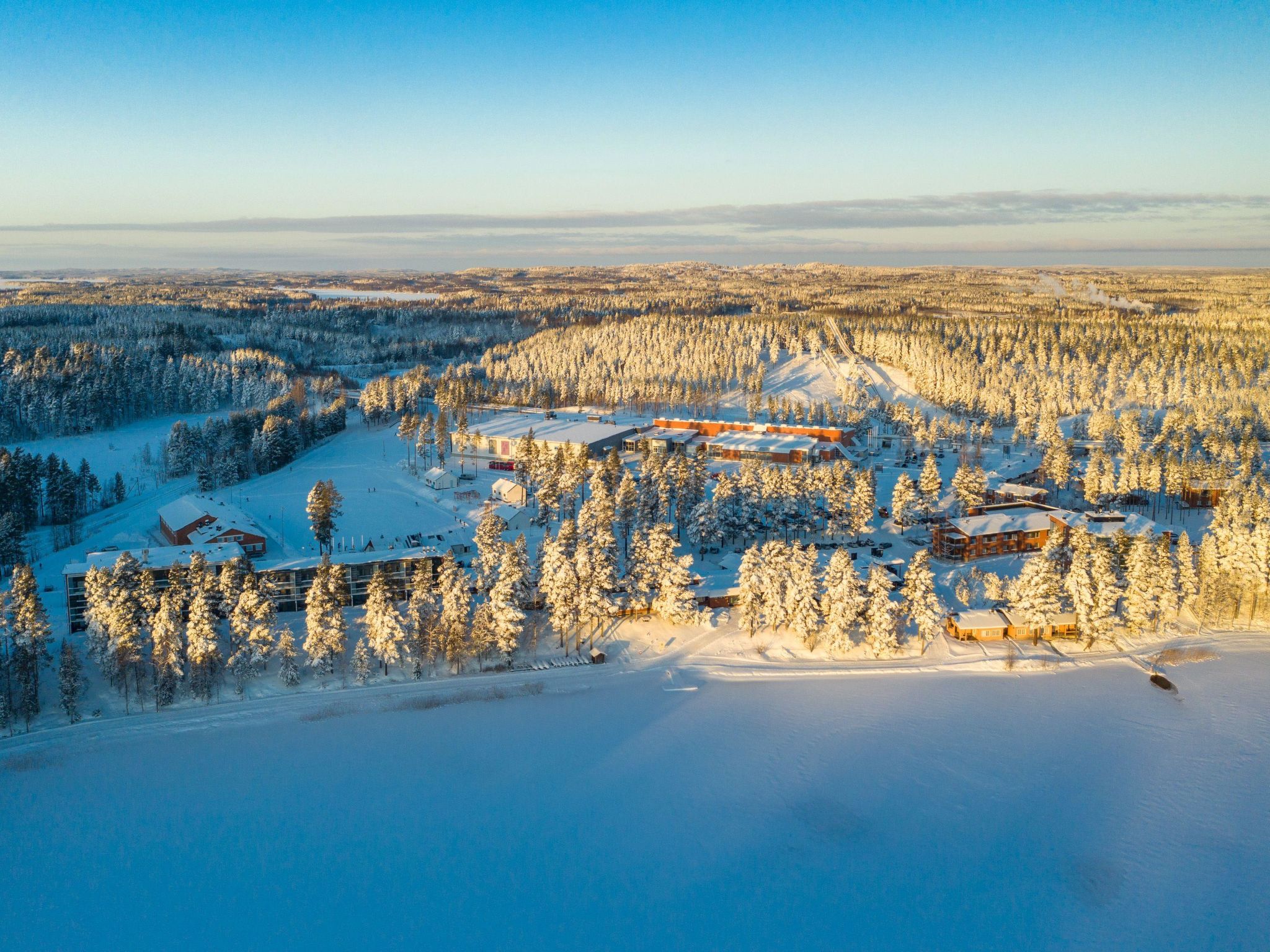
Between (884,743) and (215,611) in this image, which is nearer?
(884,743)

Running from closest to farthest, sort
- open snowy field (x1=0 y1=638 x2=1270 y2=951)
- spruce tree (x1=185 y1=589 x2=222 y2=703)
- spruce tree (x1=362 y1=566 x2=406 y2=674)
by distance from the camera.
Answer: open snowy field (x1=0 y1=638 x2=1270 y2=951) → spruce tree (x1=185 y1=589 x2=222 y2=703) → spruce tree (x1=362 y1=566 x2=406 y2=674)

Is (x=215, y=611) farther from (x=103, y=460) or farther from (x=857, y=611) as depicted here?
(x=103, y=460)

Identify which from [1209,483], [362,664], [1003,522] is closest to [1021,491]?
[1003,522]

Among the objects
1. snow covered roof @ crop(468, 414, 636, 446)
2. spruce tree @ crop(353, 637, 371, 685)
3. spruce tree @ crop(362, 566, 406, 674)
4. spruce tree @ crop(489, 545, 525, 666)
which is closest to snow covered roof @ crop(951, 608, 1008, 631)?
spruce tree @ crop(489, 545, 525, 666)

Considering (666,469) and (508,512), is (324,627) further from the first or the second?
(666,469)

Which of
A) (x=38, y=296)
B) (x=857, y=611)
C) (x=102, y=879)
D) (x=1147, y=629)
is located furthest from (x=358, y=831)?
(x=38, y=296)

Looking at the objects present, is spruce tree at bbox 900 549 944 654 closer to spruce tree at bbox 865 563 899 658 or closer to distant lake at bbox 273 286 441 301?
spruce tree at bbox 865 563 899 658
